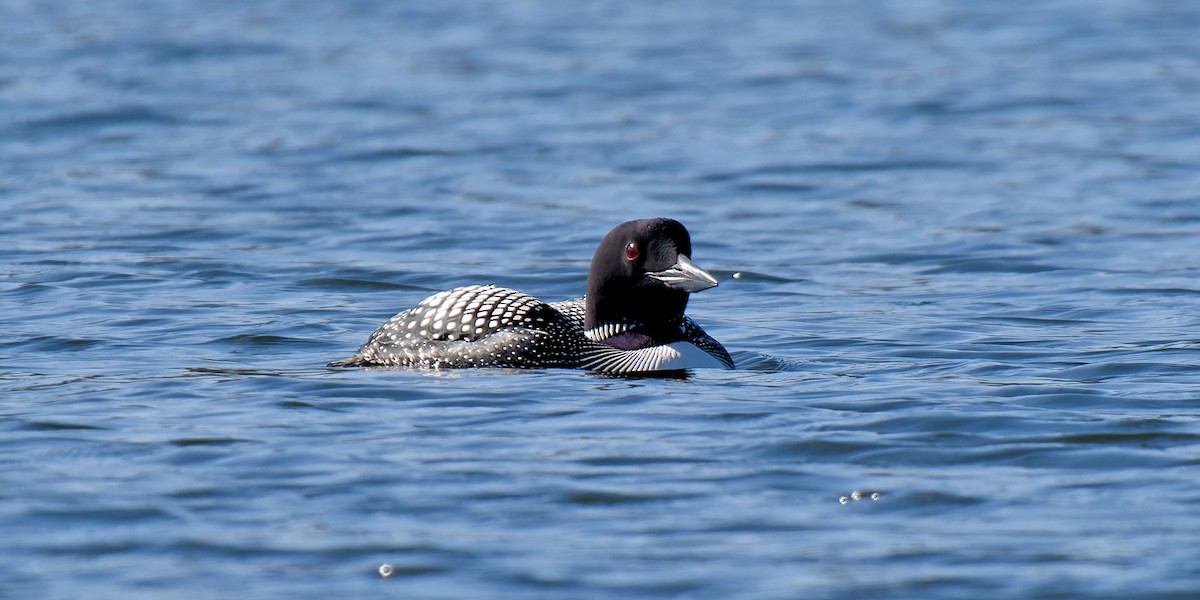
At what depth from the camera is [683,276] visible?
7719 millimetres

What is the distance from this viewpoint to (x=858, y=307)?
378 inches

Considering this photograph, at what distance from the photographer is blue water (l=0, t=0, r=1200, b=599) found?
524cm

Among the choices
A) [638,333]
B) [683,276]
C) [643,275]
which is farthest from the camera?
[638,333]

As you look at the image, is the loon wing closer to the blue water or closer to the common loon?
the common loon

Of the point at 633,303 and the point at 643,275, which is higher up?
the point at 643,275

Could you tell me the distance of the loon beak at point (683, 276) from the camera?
7641mm

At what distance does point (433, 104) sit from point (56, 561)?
12.0 m

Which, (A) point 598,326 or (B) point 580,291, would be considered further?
(B) point 580,291

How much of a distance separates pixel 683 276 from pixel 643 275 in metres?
0.19

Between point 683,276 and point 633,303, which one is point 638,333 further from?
point 683,276

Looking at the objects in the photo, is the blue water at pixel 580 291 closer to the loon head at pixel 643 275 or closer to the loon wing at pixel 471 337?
the loon wing at pixel 471 337

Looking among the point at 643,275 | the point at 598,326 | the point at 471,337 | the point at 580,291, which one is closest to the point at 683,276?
the point at 643,275

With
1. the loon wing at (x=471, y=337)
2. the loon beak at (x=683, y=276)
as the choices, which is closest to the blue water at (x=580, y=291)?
the loon wing at (x=471, y=337)

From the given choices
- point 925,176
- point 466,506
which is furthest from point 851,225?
point 466,506
